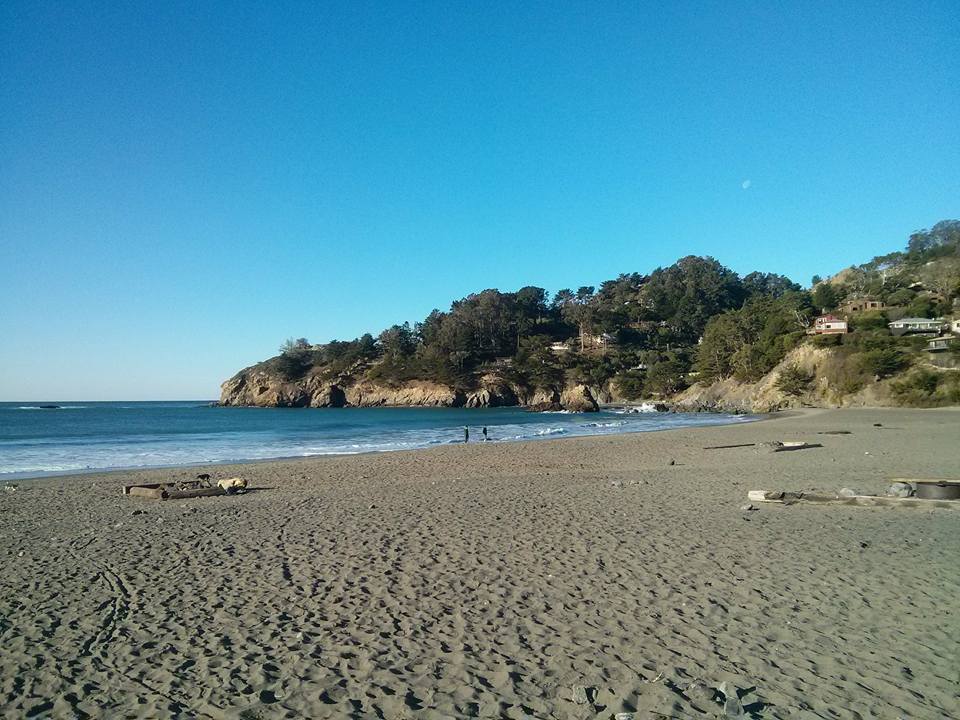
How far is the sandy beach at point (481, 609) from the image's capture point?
418 centimetres

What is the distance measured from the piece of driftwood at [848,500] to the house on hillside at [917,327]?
214 ft

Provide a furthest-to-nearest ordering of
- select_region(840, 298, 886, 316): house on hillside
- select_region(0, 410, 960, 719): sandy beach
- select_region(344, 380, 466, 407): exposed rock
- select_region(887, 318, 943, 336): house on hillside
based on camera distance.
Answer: select_region(344, 380, 466, 407): exposed rock < select_region(840, 298, 886, 316): house on hillside < select_region(887, 318, 943, 336): house on hillside < select_region(0, 410, 960, 719): sandy beach

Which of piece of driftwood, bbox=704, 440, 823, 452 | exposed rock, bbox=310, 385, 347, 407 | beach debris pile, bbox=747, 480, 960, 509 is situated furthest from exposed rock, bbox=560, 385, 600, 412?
beach debris pile, bbox=747, 480, 960, 509

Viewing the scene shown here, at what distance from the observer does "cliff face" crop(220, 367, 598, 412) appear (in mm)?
106125

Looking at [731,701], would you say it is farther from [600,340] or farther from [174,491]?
[600,340]

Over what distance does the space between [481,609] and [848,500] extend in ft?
26.2

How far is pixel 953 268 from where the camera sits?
7956 centimetres

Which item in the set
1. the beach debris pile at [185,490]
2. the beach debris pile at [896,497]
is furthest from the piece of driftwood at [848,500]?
the beach debris pile at [185,490]

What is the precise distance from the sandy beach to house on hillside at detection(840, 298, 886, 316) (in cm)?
8149

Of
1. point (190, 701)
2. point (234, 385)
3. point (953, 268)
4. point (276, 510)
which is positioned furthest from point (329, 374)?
point (190, 701)

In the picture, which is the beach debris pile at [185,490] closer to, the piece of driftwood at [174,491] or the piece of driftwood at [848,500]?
the piece of driftwood at [174,491]

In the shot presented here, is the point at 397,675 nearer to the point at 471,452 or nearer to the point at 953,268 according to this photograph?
the point at 471,452

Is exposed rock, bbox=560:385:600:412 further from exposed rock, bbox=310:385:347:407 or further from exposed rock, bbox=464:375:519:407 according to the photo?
exposed rock, bbox=310:385:347:407

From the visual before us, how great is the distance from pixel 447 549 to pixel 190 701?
4.36 metres
